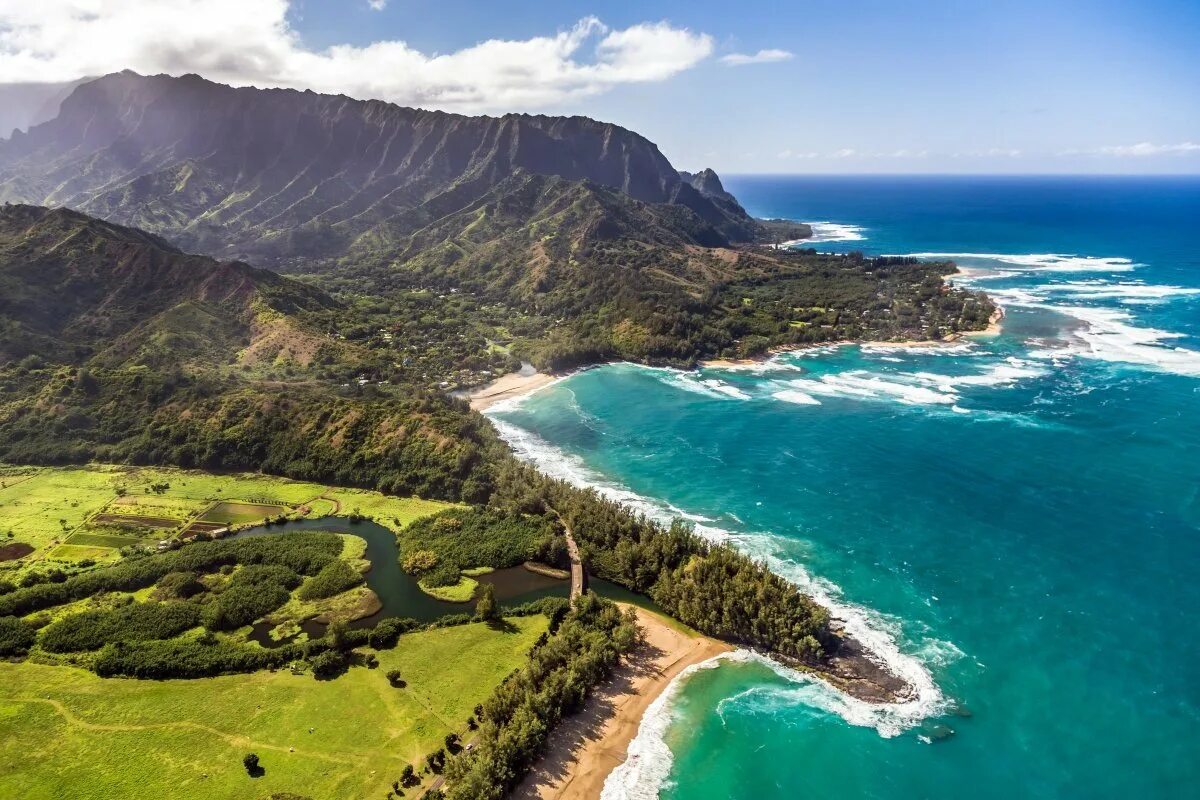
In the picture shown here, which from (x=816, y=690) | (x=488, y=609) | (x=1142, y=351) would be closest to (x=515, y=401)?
(x=488, y=609)

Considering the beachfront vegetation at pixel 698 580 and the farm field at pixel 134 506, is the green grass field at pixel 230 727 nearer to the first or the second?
the beachfront vegetation at pixel 698 580

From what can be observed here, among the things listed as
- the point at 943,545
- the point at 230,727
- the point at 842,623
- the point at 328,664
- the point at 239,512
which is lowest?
the point at 230,727

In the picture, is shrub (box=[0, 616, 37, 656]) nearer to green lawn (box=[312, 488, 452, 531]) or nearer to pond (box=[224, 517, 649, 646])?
pond (box=[224, 517, 649, 646])

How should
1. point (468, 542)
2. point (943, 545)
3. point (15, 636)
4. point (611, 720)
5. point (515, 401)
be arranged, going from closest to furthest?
point (611, 720), point (15, 636), point (943, 545), point (468, 542), point (515, 401)

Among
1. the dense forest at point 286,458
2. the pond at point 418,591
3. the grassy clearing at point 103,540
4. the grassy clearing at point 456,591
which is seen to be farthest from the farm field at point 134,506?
the grassy clearing at point 456,591

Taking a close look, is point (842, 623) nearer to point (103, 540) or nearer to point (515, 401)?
point (515, 401)

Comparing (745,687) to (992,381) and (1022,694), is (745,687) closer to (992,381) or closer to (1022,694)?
(1022,694)

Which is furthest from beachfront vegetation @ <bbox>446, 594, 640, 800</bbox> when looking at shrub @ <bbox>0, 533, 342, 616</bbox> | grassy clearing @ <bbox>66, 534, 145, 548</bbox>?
grassy clearing @ <bbox>66, 534, 145, 548</bbox>

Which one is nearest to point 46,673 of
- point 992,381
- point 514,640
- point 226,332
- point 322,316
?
point 514,640
